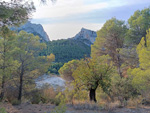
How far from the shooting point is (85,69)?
9109mm

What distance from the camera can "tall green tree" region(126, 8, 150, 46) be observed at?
15773mm

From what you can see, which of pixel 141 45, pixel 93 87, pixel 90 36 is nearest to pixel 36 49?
pixel 93 87

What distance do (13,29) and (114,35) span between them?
12.3m

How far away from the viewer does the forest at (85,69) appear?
24.8ft

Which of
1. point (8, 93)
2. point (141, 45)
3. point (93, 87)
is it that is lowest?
point (8, 93)

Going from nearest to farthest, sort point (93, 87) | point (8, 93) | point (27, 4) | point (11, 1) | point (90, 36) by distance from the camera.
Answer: point (11, 1) < point (27, 4) < point (93, 87) < point (8, 93) < point (90, 36)

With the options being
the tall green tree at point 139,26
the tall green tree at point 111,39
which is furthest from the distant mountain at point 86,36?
the tall green tree at point 139,26

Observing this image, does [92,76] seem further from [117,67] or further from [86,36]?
[86,36]

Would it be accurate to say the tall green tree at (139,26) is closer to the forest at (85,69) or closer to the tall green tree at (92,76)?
the forest at (85,69)

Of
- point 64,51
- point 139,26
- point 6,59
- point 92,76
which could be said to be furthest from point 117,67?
point 64,51

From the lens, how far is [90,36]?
267 ft

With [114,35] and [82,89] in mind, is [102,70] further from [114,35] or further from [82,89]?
[114,35]

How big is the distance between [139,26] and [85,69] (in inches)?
398

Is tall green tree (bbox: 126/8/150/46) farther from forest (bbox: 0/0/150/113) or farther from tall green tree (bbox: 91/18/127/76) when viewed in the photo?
tall green tree (bbox: 91/18/127/76)
